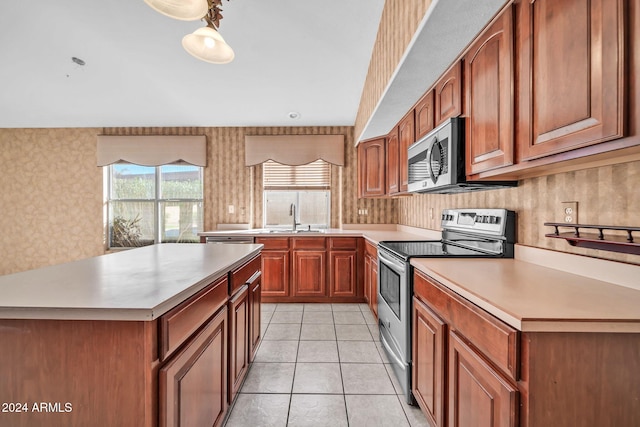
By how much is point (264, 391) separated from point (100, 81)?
12.2ft

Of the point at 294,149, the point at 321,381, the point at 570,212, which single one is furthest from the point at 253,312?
the point at 294,149

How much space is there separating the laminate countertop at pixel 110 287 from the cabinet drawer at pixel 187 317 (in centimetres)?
3

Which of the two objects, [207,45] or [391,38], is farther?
[391,38]

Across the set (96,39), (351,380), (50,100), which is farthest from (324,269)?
(50,100)

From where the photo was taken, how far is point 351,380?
1979 mm

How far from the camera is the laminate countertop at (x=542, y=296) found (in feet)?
2.54

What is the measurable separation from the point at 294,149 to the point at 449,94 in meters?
2.71

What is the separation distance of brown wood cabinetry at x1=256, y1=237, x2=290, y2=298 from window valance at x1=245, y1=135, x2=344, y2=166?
49.5 inches

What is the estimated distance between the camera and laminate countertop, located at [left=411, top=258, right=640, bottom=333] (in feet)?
2.54

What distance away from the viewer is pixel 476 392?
1012 millimetres

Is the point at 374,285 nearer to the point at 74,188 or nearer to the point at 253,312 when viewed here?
the point at 253,312

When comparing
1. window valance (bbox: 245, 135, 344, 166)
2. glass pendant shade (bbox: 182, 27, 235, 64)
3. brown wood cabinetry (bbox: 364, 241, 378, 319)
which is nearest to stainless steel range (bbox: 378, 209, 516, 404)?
brown wood cabinetry (bbox: 364, 241, 378, 319)

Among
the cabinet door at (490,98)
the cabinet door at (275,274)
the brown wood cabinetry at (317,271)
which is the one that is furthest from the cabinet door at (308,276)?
the cabinet door at (490,98)

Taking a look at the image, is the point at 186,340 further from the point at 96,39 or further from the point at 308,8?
the point at 96,39
